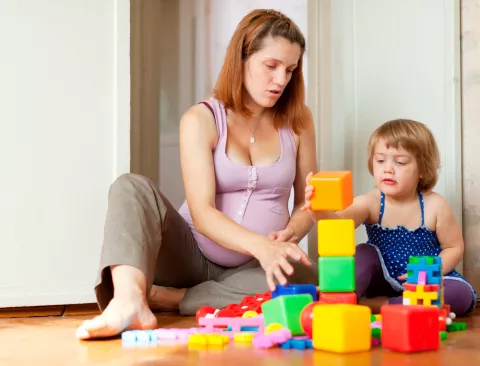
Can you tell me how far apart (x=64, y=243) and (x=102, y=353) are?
724 mm

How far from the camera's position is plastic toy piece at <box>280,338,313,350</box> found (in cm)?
113

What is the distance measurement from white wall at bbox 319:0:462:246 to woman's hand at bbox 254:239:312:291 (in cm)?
85

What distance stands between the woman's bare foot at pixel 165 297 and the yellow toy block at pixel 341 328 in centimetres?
70

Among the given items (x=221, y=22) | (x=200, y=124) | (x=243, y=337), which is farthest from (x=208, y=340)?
(x=221, y=22)

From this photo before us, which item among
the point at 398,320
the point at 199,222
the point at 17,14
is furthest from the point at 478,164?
the point at 17,14

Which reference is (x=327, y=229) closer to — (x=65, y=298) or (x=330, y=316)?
(x=330, y=316)

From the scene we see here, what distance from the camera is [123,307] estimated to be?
129cm

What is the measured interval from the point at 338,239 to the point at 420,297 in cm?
29

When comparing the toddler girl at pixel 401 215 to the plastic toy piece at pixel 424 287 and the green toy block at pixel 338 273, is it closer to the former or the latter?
the plastic toy piece at pixel 424 287

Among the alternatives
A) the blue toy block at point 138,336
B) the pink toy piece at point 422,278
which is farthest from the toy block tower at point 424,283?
the blue toy block at point 138,336

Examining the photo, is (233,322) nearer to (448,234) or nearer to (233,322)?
(233,322)

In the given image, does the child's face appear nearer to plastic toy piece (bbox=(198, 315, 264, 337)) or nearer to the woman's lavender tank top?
the woman's lavender tank top

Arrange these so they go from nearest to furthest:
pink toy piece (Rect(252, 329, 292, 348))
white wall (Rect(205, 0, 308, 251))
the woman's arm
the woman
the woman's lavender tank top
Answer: pink toy piece (Rect(252, 329, 292, 348)) < the woman < the woman's lavender tank top < the woman's arm < white wall (Rect(205, 0, 308, 251))

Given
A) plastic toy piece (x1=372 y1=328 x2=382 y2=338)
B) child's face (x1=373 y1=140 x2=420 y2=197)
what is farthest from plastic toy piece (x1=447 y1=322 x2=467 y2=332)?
child's face (x1=373 y1=140 x2=420 y2=197)
